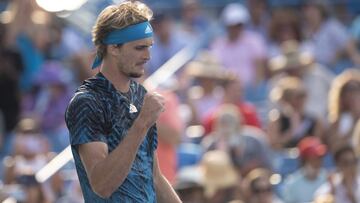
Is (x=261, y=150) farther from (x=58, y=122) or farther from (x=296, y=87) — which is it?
(x=58, y=122)

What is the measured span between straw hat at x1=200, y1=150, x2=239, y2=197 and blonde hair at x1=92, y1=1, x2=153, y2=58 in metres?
4.72

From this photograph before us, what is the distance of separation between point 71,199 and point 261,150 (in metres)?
1.73

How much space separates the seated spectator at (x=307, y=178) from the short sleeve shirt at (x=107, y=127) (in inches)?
185

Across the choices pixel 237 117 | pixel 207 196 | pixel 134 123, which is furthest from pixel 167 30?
pixel 134 123

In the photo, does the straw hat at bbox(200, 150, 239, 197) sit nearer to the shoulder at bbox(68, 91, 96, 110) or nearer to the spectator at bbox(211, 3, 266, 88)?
the spectator at bbox(211, 3, 266, 88)

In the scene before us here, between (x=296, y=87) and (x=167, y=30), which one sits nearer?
(x=296, y=87)

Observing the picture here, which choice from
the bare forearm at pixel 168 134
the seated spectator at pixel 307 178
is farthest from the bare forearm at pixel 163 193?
the seated spectator at pixel 307 178

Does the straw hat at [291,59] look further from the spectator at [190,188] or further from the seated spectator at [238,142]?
the spectator at [190,188]

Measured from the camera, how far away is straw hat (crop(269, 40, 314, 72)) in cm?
1225

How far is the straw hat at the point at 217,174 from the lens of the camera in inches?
394

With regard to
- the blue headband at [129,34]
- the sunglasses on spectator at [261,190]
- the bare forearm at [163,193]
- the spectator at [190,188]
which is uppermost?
the blue headband at [129,34]

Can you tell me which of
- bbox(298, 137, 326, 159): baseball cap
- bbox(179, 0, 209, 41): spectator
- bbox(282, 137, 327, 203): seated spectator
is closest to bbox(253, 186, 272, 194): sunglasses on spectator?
bbox(282, 137, 327, 203): seated spectator

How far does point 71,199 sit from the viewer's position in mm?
9734

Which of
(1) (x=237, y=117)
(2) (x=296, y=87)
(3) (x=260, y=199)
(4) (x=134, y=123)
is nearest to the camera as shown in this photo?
(4) (x=134, y=123)
